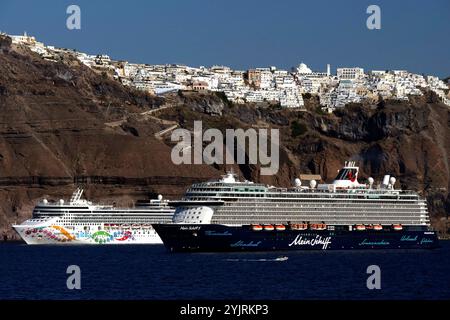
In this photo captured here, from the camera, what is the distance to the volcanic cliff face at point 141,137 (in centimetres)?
10762

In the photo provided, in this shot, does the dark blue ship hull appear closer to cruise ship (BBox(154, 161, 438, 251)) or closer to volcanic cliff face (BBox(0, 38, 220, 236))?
cruise ship (BBox(154, 161, 438, 251))

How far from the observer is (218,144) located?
391 feet

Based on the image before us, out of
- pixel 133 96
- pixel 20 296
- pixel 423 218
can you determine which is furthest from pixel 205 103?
pixel 20 296

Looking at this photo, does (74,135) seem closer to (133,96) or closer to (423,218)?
(133,96)

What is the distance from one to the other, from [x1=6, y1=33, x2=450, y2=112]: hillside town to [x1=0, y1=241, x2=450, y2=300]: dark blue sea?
84541 millimetres

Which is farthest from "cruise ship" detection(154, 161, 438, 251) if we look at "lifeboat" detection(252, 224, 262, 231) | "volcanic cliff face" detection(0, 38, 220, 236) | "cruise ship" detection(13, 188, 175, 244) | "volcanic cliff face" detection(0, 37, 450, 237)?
"volcanic cliff face" detection(0, 37, 450, 237)

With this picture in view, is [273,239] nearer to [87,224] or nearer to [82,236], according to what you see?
[82,236]

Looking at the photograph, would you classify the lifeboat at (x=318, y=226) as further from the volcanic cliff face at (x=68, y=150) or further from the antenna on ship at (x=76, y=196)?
the volcanic cliff face at (x=68, y=150)

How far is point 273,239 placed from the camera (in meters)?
62.2

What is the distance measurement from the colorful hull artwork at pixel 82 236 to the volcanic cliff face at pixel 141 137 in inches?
465

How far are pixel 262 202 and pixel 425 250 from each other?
12916mm

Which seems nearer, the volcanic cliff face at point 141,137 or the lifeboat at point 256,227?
the lifeboat at point 256,227

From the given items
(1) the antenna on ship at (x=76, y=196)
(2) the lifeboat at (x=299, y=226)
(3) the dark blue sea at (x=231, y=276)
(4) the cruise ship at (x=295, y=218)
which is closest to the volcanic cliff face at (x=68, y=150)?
(1) the antenna on ship at (x=76, y=196)

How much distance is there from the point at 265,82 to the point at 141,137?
53.3m
